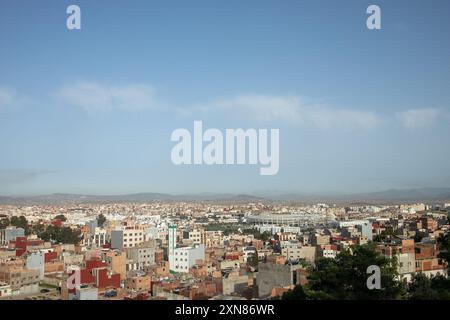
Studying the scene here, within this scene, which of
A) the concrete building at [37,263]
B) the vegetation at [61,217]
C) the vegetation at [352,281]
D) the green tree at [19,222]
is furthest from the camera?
the vegetation at [61,217]

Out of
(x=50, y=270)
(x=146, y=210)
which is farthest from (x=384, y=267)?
(x=146, y=210)

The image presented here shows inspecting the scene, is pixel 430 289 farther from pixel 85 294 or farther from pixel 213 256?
pixel 213 256

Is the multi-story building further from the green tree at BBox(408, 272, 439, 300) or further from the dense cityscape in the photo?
the green tree at BBox(408, 272, 439, 300)

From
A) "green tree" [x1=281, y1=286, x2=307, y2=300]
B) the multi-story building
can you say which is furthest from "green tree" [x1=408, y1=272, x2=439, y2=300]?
the multi-story building

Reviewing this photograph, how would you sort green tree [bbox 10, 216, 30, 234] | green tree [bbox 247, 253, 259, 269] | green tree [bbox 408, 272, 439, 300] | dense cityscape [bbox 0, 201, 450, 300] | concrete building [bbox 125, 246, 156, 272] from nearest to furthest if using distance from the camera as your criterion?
green tree [bbox 408, 272, 439, 300] < dense cityscape [bbox 0, 201, 450, 300] < concrete building [bbox 125, 246, 156, 272] < green tree [bbox 247, 253, 259, 269] < green tree [bbox 10, 216, 30, 234]

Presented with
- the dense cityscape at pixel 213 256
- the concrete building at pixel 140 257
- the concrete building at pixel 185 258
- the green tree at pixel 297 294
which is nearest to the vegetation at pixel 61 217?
the dense cityscape at pixel 213 256

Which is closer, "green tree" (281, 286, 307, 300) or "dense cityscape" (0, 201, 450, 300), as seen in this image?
"green tree" (281, 286, 307, 300)

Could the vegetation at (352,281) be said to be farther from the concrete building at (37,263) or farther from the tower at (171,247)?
the concrete building at (37,263)

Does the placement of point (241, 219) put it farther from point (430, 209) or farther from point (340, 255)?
point (340, 255)

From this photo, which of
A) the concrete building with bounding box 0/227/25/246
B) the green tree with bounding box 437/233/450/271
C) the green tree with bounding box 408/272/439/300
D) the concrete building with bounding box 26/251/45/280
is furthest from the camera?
the concrete building with bounding box 0/227/25/246
